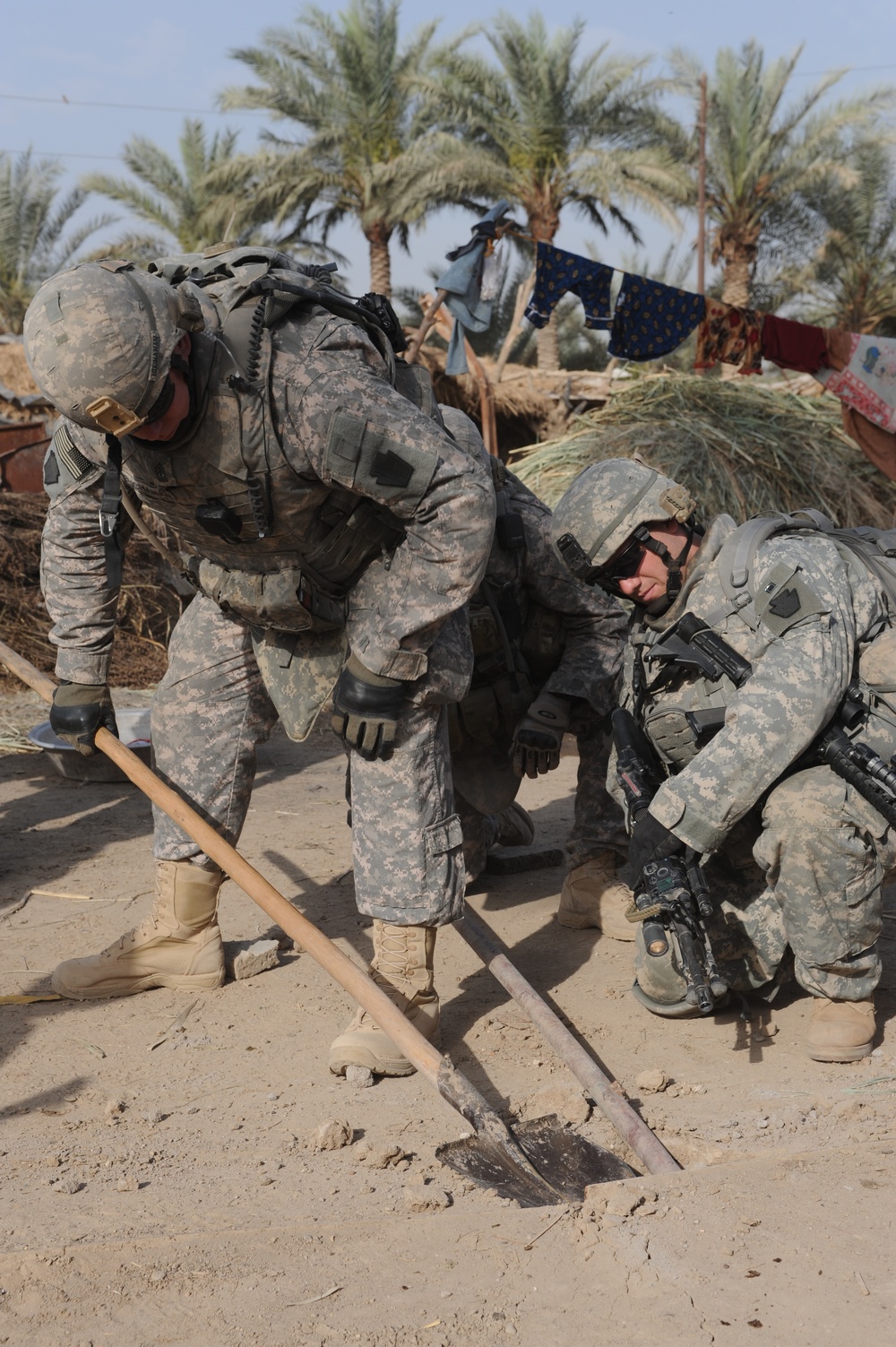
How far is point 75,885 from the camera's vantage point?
4578 millimetres

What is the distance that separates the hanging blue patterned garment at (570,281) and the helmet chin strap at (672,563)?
5.73m

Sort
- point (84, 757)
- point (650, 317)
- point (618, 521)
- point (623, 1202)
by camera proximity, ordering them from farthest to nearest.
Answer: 1. point (650, 317)
2. point (84, 757)
3. point (618, 521)
4. point (623, 1202)

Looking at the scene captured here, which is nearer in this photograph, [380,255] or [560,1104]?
[560,1104]

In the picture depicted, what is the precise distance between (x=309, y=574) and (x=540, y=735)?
113 cm

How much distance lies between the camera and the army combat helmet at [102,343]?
8.52 feet

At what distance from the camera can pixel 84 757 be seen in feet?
19.0

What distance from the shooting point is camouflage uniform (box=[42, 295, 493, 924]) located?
111 inches

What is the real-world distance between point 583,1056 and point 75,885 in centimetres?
239

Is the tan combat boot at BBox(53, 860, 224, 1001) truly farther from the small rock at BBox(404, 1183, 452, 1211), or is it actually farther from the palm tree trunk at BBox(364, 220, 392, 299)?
the palm tree trunk at BBox(364, 220, 392, 299)

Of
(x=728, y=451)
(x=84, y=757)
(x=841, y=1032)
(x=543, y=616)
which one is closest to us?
(x=841, y=1032)

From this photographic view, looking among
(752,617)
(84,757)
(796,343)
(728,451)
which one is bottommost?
(84,757)

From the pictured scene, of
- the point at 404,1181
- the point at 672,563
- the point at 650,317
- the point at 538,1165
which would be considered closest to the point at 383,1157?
the point at 404,1181

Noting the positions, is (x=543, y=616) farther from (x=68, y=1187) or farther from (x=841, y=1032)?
(x=68, y=1187)

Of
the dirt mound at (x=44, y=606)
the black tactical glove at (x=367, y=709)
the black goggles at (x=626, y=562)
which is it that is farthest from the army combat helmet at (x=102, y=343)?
the dirt mound at (x=44, y=606)
